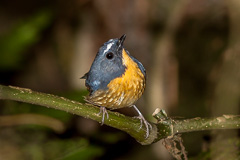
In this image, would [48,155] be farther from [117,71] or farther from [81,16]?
[81,16]

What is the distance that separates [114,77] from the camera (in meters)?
3.29

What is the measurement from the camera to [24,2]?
293 inches

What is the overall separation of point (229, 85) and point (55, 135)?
237 centimetres

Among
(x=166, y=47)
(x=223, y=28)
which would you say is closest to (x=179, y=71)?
(x=166, y=47)

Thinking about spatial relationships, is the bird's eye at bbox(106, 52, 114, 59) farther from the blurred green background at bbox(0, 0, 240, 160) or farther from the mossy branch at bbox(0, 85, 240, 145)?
the blurred green background at bbox(0, 0, 240, 160)

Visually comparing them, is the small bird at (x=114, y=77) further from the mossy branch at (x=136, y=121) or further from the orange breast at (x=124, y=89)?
the mossy branch at (x=136, y=121)

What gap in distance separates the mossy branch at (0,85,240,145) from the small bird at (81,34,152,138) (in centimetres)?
34

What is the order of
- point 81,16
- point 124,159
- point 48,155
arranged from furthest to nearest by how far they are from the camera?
point 81,16
point 124,159
point 48,155

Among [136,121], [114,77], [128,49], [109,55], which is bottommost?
[136,121]

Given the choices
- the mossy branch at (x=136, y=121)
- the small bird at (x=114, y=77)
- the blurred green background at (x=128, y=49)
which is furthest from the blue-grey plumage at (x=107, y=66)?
the blurred green background at (x=128, y=49)

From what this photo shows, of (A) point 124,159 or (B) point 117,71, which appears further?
(A) point 124,159

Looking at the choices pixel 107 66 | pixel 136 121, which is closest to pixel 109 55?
pixel 107 66

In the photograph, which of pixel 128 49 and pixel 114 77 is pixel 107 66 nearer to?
pixel 114 77

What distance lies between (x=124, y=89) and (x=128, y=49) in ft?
8.55
